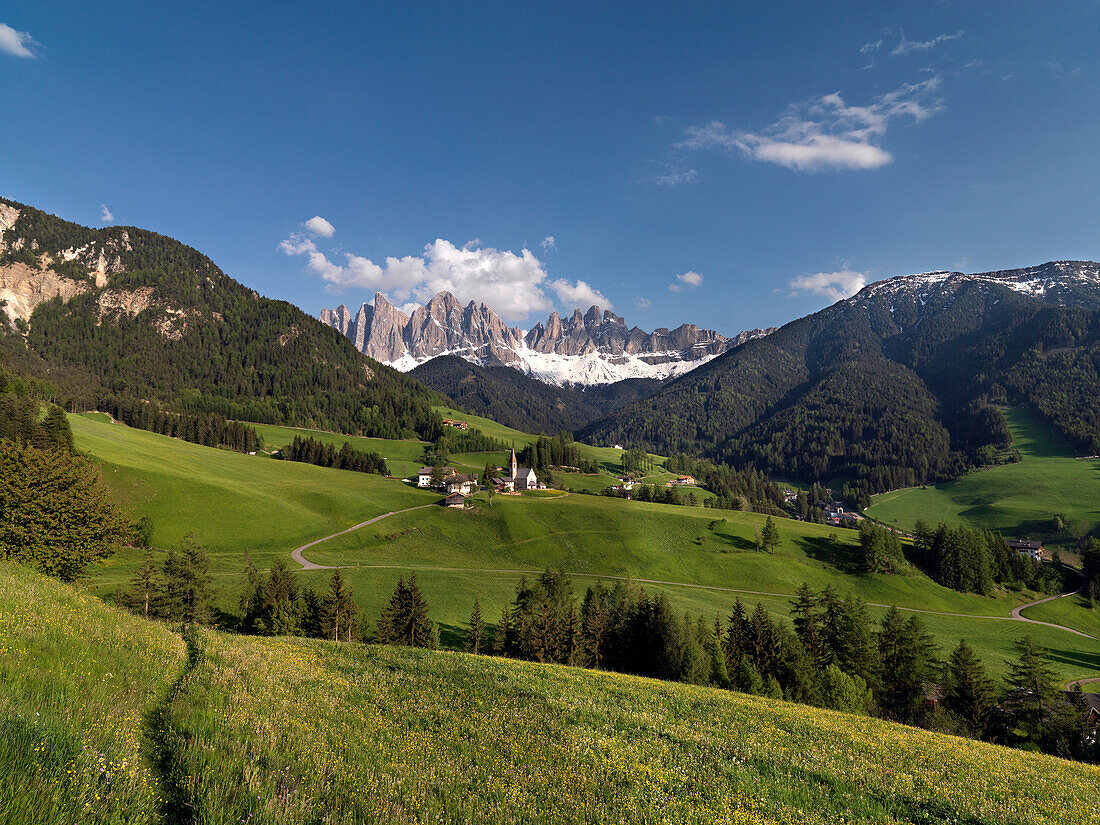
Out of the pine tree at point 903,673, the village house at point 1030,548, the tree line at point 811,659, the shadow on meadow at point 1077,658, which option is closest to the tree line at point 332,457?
the tree line at point 811,659

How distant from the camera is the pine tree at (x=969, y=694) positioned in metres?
42.2

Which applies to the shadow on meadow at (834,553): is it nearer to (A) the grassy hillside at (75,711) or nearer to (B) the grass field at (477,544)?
(B) the grass field at (477,544)

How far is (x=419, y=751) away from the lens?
937 centimetres

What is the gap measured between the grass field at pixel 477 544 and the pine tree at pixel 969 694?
26572 millimetres

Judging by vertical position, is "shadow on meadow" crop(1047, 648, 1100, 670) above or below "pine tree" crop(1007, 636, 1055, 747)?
below

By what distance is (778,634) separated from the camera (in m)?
46.5

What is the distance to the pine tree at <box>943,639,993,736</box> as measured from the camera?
4225 centimetres

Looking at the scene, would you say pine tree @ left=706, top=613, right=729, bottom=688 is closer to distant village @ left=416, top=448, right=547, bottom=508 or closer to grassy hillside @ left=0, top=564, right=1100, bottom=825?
grassy hillside @ left=0, top=564, right=1100, bottom=825

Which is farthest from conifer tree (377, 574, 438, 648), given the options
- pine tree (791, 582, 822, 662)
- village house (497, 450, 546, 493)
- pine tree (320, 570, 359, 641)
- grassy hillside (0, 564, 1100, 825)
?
village house (497, 450, 546, 493)

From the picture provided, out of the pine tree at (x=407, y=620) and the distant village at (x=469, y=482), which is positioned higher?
the distant village at (x=469, y=482)

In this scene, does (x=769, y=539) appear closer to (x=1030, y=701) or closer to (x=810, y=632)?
(x=810, y=632)

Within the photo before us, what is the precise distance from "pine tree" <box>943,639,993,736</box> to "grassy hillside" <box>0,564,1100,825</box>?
3350 cm

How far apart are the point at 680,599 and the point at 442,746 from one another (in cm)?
7132

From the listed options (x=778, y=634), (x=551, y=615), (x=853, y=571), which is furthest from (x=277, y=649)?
(x=853, y=571)
